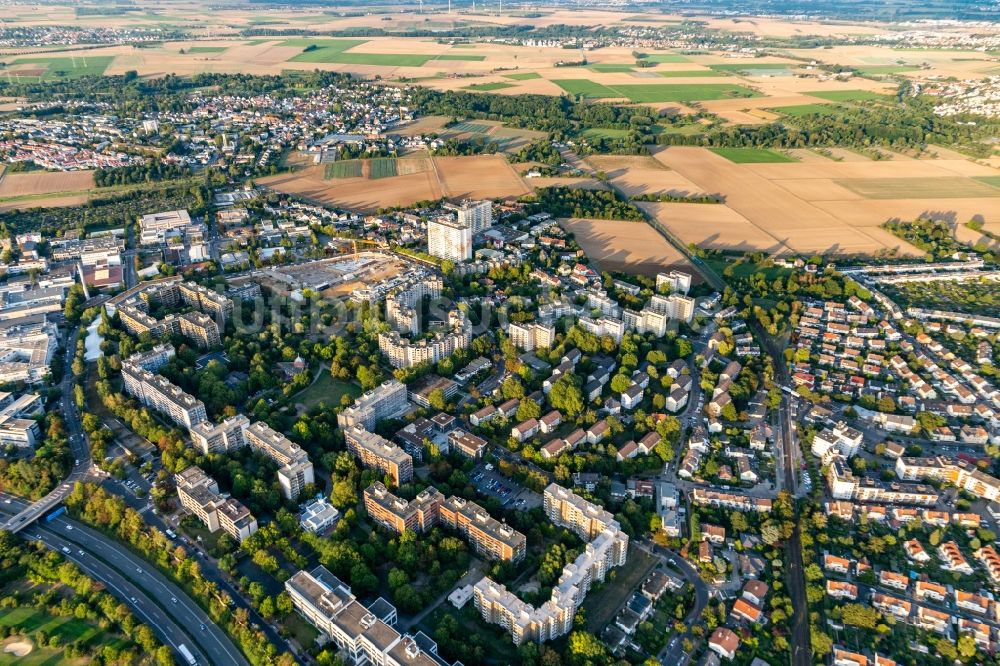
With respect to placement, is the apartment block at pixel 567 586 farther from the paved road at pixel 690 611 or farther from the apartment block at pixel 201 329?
the apartment block at pixel 201 329

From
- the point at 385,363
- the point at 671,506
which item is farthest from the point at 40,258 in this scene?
the point at 671,506

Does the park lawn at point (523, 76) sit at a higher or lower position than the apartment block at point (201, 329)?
higher

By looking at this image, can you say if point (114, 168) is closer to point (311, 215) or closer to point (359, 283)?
point (311, 215)

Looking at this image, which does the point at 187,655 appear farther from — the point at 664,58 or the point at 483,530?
the point at 664,58

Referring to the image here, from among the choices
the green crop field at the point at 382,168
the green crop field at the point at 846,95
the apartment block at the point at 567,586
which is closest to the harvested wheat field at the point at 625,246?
the green crop field at the point at 382,168

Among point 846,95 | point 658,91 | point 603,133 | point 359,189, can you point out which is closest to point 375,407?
point 359,189

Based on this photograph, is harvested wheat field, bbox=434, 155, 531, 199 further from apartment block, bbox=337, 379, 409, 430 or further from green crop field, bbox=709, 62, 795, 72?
green crop field, bbox=709, 62, 795, 72

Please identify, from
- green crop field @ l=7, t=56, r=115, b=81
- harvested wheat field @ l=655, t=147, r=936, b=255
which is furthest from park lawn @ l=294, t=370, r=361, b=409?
green crop field @ l=7, t=56, r=115, b=81
